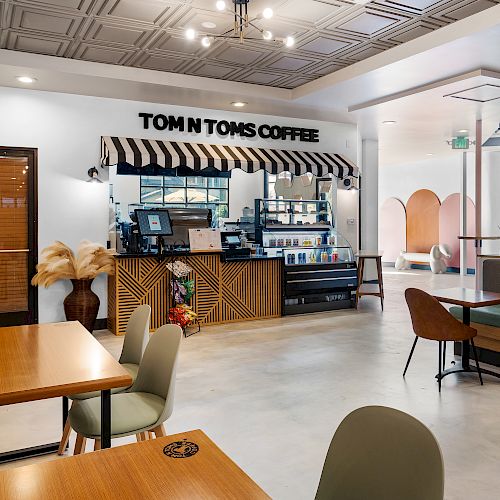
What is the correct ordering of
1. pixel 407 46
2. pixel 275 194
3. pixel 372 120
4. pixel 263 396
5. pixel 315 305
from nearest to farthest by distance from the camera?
pixel 263 396 → pixel 407 46 → pixel 315 305 → pixel 372 120 → pixel 275 194

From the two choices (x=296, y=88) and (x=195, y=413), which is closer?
(x=195, y=413)

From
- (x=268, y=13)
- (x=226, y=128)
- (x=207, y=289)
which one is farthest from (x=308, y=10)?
(x=207, y=289)

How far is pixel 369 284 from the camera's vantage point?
11180 mm

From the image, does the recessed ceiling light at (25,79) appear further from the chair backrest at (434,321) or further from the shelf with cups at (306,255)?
the chair backrest at (434,321)

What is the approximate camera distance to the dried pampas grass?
6629 mm

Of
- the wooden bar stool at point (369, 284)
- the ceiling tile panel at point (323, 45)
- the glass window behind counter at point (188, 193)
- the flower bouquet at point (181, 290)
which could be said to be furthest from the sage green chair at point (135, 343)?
the glass window behind counter at point (188, 193)

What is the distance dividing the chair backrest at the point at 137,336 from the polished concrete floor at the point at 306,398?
0.67 meters

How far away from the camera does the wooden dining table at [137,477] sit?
53.2 inches

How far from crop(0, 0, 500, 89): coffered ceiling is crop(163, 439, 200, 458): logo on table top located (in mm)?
4257

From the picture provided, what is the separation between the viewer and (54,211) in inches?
278

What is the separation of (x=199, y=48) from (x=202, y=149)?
212cm

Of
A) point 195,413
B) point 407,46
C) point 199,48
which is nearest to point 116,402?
point 195,413

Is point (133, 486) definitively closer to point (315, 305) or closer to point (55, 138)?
point (55, 138)

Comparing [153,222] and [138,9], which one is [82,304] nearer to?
[153,222]
